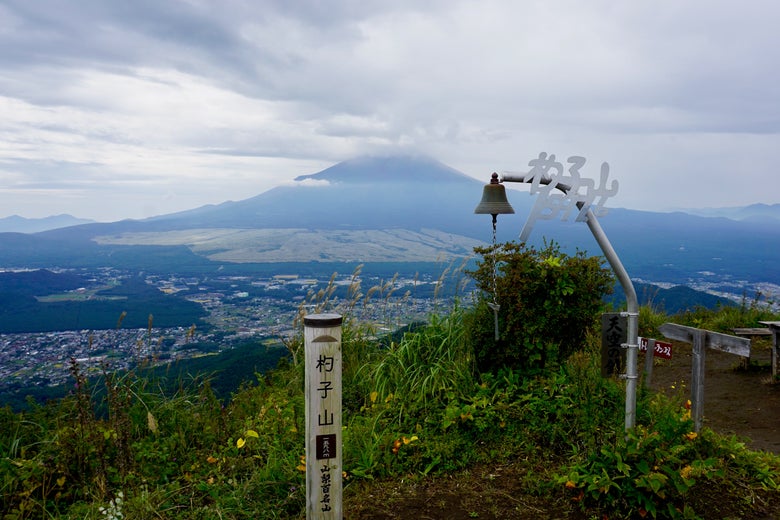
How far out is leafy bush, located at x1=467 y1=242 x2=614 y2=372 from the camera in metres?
6.12

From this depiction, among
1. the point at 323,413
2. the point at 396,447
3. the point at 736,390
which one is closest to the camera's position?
the point at 323,413

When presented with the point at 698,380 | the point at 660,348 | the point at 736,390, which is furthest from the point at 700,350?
the point at 736,390

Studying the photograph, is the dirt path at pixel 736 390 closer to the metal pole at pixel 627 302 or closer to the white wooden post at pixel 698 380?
the white wooden post at pixel 698 380

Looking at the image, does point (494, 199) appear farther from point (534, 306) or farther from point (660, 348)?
point (660, 348)

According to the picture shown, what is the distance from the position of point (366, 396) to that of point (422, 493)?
6.07ft

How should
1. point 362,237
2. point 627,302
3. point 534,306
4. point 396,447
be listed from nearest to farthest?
point 627,302 < point 396,447 < point 534,306 < point 362,237

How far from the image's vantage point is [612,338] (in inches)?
192

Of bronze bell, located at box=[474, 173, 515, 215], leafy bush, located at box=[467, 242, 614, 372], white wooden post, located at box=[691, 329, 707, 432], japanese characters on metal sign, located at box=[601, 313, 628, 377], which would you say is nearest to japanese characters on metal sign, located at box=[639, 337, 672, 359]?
japanese characters on metal sign, located at box=[601, 313, 628, 377]

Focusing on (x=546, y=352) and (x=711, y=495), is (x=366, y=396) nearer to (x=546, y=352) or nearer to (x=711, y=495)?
(x=546, y=352)

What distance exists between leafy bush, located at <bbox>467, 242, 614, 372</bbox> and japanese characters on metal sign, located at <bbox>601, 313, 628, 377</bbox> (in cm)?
112

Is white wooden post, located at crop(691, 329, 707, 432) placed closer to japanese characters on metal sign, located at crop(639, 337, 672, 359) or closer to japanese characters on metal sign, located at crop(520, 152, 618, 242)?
japanese characters on metal sign, located at crop(639, 337, 672, 359)

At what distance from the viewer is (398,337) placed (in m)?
7.29

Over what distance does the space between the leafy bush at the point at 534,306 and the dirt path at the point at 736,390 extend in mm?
1251

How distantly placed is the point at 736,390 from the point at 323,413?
715cm
